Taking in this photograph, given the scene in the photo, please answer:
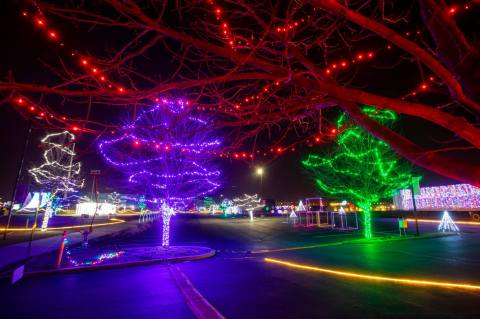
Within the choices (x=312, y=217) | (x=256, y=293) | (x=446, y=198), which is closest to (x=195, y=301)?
(x=256, y=293)

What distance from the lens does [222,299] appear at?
5625mm

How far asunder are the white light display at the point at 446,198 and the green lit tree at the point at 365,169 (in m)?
23.4

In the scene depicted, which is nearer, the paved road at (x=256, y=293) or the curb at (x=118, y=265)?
the paved road at (x=256, y=293)

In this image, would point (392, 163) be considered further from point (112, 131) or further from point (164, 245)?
point (112, 131)

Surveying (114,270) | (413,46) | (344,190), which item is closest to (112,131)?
(413,46)

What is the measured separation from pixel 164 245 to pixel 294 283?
730 centimetres

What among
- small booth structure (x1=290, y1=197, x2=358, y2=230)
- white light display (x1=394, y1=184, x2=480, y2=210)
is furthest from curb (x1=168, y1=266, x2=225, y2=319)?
white light display (x1=394, y1=184, x2=480, y2=210)

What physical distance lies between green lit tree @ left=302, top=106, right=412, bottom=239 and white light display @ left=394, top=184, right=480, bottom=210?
2343 cm

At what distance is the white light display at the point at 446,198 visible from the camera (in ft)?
106

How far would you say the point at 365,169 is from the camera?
15.8 metres

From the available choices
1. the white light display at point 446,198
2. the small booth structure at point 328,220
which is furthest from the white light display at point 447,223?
the white light display at point 446,198

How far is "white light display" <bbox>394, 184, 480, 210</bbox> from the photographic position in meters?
32.2

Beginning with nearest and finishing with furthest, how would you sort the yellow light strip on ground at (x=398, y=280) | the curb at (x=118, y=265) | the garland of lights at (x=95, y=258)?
1. the yellow light strip on ground at (x=398, y=280)
2. the curb at (x=118, y=265)
3. the garland of lights at (x=95, y=258)

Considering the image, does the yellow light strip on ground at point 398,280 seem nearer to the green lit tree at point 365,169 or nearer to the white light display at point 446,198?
the green lit tree at point 365,169
